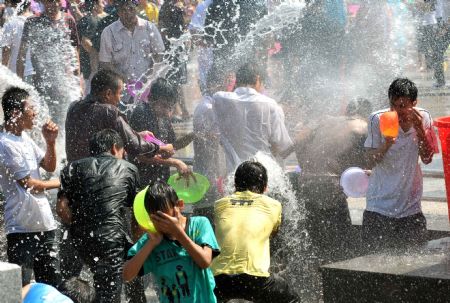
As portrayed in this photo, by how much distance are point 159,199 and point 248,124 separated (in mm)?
3214

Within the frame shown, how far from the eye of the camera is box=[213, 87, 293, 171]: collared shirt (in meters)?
8.29

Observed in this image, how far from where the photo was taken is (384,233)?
6.90 meters

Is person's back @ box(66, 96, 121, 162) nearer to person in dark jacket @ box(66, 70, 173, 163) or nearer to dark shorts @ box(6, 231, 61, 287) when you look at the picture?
person in dark jacket @ box(66, 70, 173, 163)

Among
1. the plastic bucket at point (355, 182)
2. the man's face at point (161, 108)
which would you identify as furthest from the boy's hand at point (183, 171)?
the plastic bucket at point (355, 182)

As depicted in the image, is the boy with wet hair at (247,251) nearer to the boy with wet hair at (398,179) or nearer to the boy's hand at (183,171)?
the boy with wet hair at (398,179)

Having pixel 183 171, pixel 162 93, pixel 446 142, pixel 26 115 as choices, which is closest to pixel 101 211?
pixel 26 115

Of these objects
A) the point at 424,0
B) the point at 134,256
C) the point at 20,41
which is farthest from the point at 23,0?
the point at 424,0

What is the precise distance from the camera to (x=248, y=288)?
6.09m

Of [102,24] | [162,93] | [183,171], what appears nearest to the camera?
[183,171]

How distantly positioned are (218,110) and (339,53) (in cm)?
451

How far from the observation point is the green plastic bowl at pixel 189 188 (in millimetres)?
8281

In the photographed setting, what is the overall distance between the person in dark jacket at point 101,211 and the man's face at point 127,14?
174 inches

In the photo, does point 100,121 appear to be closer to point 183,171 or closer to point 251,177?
point 183,171

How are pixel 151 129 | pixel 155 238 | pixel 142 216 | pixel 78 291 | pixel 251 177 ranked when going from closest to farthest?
pixel 155 238
pixel 142 216
pixel 78 291
pixel 251 177
pixel 151 129
